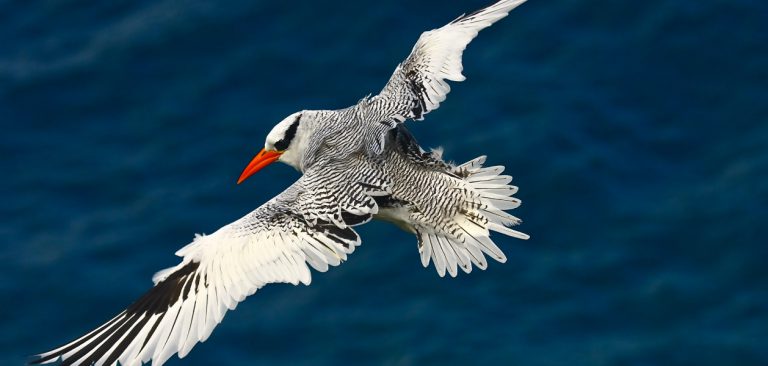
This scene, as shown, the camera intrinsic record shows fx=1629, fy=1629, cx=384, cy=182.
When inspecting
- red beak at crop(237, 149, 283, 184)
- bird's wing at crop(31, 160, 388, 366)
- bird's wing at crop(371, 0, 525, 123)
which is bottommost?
bird's wing at crop(31, 160, 388, 366)

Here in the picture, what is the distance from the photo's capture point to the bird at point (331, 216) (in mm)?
11570

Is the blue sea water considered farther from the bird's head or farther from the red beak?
the bird's head

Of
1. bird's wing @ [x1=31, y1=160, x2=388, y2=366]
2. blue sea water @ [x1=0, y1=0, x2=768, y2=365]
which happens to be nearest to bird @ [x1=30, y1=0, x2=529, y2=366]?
bird's wing @ [x1=31, y1=160, x2=388, y2=366]

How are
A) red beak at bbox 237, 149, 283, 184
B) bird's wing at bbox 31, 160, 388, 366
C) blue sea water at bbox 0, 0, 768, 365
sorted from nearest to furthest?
bird's wing at bbox 31, 160, 388, 366 → red beak at bbox 237, 149, 283, 184 → blue sea water at bbox 0, 0, 768, 365

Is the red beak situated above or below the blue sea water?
below

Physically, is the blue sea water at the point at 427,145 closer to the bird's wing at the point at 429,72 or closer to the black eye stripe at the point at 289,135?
the bird's wing at the point at 429,72

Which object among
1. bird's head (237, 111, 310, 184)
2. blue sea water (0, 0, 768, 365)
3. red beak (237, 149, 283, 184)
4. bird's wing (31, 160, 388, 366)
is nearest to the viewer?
bird's wing (31, 160, 388, 366)

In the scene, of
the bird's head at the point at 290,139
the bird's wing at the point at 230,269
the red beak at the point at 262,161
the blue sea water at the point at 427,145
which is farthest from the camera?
the blue sea water at the point at 427,145

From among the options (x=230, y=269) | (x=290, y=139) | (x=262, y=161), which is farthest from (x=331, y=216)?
(x=262, y=161)

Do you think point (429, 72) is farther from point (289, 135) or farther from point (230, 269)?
point (230, 269)

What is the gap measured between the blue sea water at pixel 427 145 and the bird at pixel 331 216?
162 inches

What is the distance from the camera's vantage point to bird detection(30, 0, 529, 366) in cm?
1157

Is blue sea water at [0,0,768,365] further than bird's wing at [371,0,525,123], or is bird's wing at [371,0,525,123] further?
blue sea water at [0,0,768,365]

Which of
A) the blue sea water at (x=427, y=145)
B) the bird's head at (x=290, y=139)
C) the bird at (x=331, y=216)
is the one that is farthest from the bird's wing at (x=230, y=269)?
the blue sea water at (x=427, y=145)
